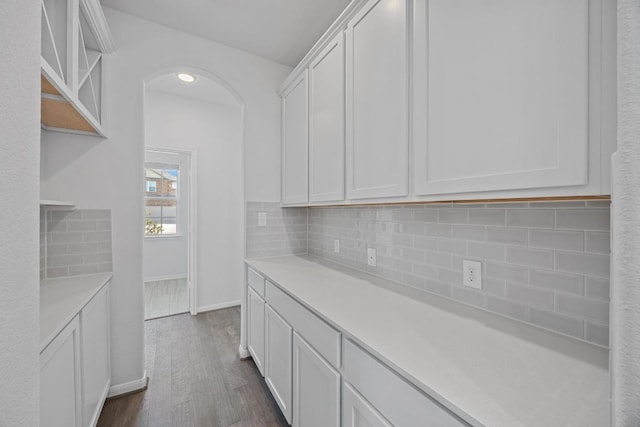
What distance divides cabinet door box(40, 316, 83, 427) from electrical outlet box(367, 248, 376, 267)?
149 cm

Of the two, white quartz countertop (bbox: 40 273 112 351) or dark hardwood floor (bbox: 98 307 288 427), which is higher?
white quartz countertop (bbox: 40 273 112 351)

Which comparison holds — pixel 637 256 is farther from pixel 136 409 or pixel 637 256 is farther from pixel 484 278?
pixel 136 409

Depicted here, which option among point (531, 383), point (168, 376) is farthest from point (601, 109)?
point (168, 376)

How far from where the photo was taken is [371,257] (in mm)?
1711

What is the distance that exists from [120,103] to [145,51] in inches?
16.8

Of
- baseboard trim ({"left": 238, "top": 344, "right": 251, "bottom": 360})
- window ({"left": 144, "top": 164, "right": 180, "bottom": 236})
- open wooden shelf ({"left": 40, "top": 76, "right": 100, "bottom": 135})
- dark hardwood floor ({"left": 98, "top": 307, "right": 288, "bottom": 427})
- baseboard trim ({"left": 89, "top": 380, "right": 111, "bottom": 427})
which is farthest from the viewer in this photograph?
window ({"left": 144, "top": 164, "right": 180, "bottom": 236})

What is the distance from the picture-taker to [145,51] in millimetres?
1912

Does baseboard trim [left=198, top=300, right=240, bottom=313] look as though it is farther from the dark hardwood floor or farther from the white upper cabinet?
the white upper cabinet

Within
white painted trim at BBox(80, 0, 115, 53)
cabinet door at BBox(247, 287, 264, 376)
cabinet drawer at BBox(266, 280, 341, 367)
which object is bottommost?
cabinet door at BBox(247, 287, 264, 376)

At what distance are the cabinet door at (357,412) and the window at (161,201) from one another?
489cm

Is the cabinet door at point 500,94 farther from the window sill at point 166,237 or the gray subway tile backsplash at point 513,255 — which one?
the window sill at point 166,237

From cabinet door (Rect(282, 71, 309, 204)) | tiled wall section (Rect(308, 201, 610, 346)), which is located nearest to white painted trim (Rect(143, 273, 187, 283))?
cabinet door (Rect(282, 71, 309, 204))

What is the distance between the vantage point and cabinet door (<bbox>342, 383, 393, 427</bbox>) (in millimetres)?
812

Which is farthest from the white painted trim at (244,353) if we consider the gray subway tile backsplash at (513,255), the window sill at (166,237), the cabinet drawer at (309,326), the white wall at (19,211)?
the window sill at (166,237)
